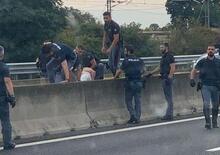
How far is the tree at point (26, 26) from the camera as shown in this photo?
4831cm

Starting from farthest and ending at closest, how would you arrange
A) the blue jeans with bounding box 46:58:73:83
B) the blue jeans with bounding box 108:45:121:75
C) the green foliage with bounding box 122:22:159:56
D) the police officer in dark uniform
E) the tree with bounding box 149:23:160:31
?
the tree with bounding box 149:23:160:31
the green foliage with bounding box 122:22:159:56
the police officer in dark uniform
the blue jeans with bounding box 108:45:121:75
the blue jeans with bounding box 46:58:73:83

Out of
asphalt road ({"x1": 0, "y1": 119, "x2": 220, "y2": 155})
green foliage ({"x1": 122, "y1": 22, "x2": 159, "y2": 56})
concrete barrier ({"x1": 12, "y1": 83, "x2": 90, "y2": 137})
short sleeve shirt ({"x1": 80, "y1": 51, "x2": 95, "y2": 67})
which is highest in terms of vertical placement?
short sleeve shirt ({"x1": 80, "y1": 51, "x2": 95, "y2": 67})

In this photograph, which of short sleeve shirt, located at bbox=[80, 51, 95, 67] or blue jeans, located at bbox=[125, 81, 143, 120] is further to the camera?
short sleeve shirt, located at bbox=[80, 51, 95, 67]

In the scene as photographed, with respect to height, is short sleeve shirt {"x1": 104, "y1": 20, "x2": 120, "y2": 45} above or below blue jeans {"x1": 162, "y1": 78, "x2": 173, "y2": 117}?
above

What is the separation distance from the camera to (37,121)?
14.1 metres

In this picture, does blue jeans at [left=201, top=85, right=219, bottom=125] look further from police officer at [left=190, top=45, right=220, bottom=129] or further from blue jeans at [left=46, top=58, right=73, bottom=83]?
blue jeans at [left=46, top=58, right=73, bottom=83]

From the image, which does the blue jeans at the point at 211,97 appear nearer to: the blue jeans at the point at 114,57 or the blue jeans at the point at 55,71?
the blue jeans at the point at 114,57

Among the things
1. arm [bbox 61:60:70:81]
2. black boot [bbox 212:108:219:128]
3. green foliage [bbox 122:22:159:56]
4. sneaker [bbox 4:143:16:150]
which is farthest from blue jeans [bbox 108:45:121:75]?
green foliage [bbox 122:22:159:56]

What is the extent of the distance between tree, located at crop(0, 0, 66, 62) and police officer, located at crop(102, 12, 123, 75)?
3005 centimetres

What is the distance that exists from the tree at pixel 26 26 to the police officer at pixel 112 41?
30.0 metres

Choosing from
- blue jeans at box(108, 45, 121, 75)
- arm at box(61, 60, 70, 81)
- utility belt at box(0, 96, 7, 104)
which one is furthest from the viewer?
blue jeans at box(108, 45, 121, 75)

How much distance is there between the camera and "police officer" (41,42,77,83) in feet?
52.7

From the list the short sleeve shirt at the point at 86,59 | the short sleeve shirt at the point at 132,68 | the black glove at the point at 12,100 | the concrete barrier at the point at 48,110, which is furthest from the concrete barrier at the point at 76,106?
the short sleeve shirt at the point at 86,59

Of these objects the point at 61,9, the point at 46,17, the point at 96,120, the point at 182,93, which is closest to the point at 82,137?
the point at 96,120
